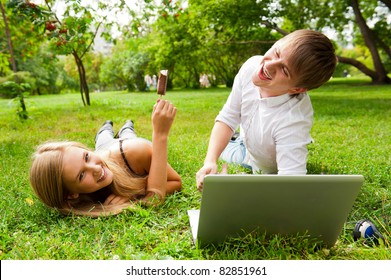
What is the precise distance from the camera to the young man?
74.2 inches

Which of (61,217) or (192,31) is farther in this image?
(192,31)

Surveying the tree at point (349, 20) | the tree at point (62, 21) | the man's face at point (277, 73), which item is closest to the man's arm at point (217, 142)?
the man's face at point (277, 73)

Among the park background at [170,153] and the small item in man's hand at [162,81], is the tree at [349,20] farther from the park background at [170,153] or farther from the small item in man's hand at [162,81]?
the small item in man's hand at [162,81]

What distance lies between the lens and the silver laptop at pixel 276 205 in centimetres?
139

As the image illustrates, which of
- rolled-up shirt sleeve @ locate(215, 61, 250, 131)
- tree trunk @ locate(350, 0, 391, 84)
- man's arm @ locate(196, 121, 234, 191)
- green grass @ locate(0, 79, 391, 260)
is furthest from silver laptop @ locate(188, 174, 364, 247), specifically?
tree trunk @ locate(350, 0, 391, 84)

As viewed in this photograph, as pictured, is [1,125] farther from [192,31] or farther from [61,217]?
[192,31]

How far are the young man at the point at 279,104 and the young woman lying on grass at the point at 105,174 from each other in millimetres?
313

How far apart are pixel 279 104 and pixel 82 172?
1.13m

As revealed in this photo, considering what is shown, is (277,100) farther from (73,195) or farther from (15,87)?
(15,87)

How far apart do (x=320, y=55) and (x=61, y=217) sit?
1.56m

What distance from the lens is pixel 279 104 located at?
7.29 feet

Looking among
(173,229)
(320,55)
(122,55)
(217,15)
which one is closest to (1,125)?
(173,229)

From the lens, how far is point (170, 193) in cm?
243

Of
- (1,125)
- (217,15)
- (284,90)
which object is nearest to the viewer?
(284,90)
